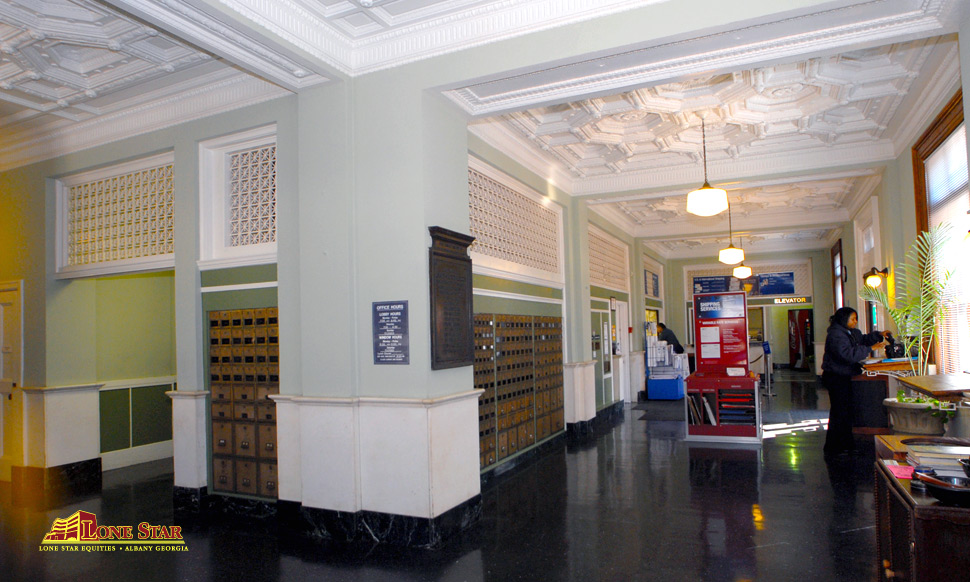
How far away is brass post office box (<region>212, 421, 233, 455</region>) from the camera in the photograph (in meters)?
5.33

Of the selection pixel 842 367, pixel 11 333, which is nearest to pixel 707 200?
pixel 842 367

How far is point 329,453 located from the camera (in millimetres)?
4504

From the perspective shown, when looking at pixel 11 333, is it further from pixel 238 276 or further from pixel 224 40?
pixel 224 40

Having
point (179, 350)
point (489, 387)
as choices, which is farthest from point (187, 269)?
point (489, 387)

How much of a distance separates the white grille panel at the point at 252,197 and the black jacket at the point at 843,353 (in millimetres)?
5665

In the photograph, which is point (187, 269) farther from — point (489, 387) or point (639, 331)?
point (639, 331)

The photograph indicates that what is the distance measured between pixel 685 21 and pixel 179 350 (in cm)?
487

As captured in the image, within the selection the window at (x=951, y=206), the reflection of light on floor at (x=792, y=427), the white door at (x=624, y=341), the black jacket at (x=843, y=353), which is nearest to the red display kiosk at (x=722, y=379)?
the reflection of light on floor at (x=792, y=427)

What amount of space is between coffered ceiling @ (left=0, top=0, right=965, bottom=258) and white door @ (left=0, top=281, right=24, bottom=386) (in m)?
1.42

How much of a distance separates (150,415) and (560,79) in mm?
6470

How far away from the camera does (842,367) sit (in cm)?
638

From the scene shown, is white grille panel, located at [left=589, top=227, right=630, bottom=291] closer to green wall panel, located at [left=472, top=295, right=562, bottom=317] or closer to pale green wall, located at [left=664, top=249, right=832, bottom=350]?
green wall panel, located at [left=472, top=295, right=562, bottom=317]

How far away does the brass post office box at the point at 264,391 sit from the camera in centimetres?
514

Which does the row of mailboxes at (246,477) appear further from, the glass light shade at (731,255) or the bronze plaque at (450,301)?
the glass light shade at (731,255)
